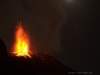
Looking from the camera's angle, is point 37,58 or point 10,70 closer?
point 10,70

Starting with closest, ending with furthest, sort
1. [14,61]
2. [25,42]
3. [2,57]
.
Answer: [2,57], [14,61], [25,42]

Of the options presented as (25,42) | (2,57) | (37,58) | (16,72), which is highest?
(25,42)

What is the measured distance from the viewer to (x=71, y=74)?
316 feet

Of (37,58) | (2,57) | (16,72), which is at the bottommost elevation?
(16,72)

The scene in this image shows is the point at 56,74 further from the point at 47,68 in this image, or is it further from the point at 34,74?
the point at 34,74

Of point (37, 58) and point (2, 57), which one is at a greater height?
point (37, 58)

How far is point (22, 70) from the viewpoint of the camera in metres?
72.8

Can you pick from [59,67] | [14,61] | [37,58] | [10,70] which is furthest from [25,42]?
[10,70]

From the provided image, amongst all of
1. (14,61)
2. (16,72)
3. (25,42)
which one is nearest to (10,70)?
(16,72)

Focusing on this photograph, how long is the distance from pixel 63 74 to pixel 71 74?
4.81 m

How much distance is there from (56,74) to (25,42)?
54.9 meters

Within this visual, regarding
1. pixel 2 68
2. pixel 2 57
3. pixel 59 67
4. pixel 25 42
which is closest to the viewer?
pixel 2 68

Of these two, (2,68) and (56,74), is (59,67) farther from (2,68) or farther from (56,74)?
(2,68)

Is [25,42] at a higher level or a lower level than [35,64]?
higher
